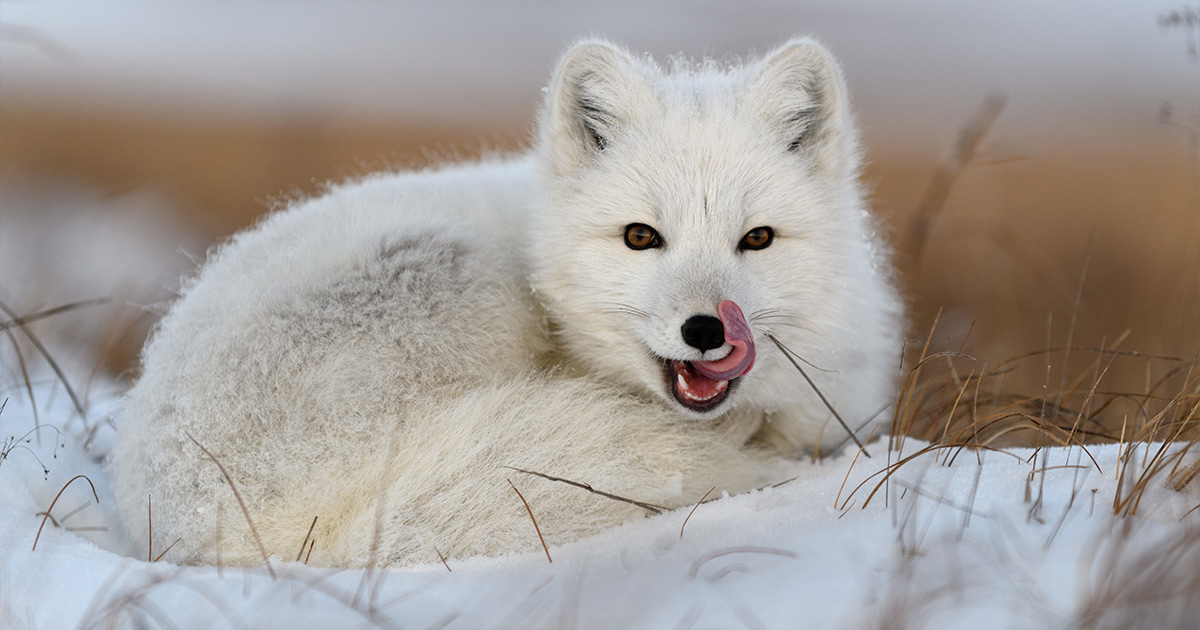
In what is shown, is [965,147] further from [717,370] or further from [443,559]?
[443,559]

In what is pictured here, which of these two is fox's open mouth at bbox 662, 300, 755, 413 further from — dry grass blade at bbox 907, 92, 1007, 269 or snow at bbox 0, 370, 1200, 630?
dry grass blade at bbox 907, 92, 1007, 269

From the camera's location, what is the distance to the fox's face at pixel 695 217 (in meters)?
2.46

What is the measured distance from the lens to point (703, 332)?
222 centimetres

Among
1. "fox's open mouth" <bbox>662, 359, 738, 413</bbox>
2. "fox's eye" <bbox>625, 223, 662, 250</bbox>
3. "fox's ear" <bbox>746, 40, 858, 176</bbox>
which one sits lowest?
"fox's open mouth" <bbox>662, 359, 738, 413</bbox>

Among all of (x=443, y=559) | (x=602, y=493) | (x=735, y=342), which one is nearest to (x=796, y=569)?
(x=602, y=493)

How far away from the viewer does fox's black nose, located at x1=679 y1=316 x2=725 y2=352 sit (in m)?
2.22

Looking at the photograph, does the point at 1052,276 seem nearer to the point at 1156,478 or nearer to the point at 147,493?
the point at 1156,478

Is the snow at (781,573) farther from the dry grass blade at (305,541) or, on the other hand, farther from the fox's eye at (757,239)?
the fox's eye at (757,239)

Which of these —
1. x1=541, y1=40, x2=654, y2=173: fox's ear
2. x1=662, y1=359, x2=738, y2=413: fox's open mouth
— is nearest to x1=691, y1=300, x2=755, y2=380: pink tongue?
x1=662, y1=359, x2=738, y2=413: fox's open mouth

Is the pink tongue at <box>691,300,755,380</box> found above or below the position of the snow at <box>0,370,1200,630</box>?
above

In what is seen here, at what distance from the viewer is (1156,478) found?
2.00 meters

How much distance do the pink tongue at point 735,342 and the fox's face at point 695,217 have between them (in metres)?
0.02

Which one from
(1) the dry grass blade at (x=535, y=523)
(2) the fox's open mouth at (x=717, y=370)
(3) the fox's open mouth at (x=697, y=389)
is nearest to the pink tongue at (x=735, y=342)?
(2) the fox's open mouth at (x=717, y=370)

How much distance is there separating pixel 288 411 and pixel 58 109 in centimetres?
1237
